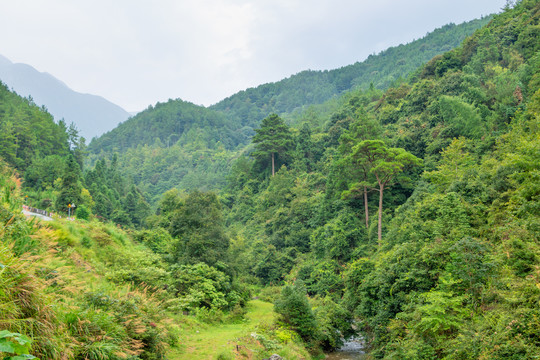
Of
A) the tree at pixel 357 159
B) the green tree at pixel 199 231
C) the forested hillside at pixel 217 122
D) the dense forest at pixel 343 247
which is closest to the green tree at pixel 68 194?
the dense forest at pixel 343 247

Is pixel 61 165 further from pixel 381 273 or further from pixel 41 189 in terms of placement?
pixel 381 273

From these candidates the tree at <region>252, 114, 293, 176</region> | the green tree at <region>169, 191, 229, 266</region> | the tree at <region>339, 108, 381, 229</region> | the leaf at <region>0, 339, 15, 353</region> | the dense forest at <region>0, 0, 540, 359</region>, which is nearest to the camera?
the leaf at <region>0, 339, 15, 353</region>

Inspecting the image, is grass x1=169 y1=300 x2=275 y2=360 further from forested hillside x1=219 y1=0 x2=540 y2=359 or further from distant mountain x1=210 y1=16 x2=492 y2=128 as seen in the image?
distant mountain x1=210 y1=16 x2=492 y2=128

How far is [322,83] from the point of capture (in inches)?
5940

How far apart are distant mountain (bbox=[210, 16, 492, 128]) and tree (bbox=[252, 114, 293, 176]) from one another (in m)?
75.1

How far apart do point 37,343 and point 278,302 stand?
13.3 metres

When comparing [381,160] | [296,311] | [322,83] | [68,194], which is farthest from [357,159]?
[322,83]

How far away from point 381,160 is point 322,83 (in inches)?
5274

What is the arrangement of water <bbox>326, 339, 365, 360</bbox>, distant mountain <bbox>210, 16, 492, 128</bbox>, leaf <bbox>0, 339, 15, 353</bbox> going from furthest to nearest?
distant mountain <bbox>210, 16, 492, 128</bbox>
water <bbox>326, 339, 365, 360</bbox>
leaf <bbox>0, 339, 15, 353</bbox>

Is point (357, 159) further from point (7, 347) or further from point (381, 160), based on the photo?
point (7, 347)

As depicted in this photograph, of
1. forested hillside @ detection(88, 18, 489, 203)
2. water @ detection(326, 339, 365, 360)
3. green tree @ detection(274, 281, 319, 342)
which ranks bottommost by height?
water @ detection(326, 339, 365, 360)

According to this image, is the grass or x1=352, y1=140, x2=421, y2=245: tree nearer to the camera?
the grass

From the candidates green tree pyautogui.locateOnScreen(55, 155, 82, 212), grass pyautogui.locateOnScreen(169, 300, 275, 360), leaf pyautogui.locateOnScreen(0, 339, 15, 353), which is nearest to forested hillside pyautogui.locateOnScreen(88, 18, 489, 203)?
green tree pyautogui.locateOnScreen(55, 155, 82, 212)

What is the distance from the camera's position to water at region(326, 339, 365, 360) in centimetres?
1777
